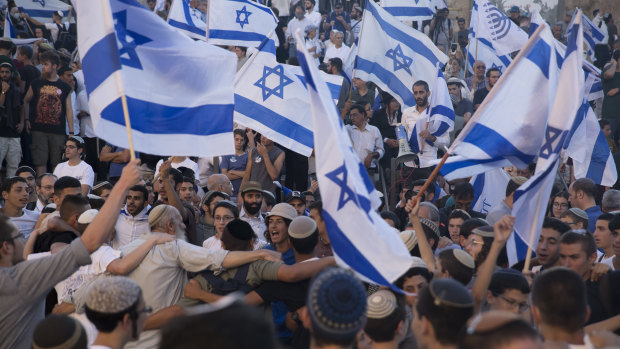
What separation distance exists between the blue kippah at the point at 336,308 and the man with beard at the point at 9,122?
36.0ft

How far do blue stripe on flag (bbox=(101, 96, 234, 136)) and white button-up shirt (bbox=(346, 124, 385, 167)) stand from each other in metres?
6.44

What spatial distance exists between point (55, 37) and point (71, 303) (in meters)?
15.4

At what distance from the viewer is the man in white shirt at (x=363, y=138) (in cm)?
1293

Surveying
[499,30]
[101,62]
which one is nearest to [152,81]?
[101,62]

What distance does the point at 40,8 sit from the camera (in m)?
20.0

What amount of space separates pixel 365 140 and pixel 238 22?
273 centimetres

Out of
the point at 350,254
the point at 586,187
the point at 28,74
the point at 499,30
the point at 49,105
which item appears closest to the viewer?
the point at 350,254

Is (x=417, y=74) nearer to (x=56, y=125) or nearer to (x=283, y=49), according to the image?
(x=56, y=125)

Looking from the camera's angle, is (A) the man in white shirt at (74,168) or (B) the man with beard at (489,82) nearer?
(A) the man in white shirt at (74,168)

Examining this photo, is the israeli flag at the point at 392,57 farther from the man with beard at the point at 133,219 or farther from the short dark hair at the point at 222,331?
the short dark hair at the point at 222,331

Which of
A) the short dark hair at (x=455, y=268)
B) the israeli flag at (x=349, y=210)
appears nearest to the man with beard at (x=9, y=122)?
the israeli flag at (x=349, y=210)

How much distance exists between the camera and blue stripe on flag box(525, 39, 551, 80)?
20.7 feet


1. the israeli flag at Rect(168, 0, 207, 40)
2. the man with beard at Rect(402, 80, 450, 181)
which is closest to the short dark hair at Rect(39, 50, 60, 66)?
the israeli flag at Rect(168, 0, 207, 40)

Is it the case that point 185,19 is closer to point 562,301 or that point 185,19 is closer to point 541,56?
point 541,56
